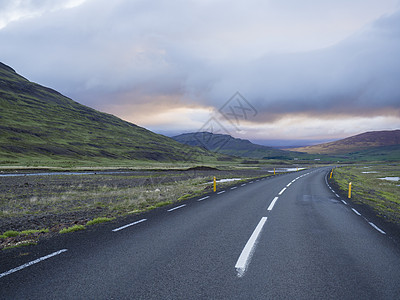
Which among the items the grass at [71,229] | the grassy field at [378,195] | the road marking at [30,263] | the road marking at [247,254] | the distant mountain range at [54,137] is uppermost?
the distant mountain range at [54,137]

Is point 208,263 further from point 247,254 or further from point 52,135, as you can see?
point 52,135

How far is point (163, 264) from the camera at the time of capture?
5184 millimetres

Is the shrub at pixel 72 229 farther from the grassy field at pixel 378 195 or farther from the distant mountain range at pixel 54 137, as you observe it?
the distant mountain range at pixel 54 137


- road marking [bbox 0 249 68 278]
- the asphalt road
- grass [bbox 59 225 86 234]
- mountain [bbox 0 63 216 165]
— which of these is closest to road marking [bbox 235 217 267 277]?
the asphalt road

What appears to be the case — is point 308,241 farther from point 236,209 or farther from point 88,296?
point 88,296

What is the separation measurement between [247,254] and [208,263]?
1120 mm

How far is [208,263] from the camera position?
526 centimetres

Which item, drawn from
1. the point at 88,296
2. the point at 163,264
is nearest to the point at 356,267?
the point at 163,264

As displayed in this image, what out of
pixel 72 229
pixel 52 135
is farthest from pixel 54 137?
pixel 72 229

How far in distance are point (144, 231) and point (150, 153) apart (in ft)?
473

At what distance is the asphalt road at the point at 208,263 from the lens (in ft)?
13.6

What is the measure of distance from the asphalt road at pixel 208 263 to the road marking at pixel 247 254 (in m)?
0.02

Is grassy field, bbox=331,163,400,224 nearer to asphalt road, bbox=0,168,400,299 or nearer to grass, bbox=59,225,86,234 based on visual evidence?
asphalt road, bbox=0,168,400,299

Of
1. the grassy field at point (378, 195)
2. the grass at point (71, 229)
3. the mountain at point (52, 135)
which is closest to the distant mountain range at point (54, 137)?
the mountain at point (52, 135)
